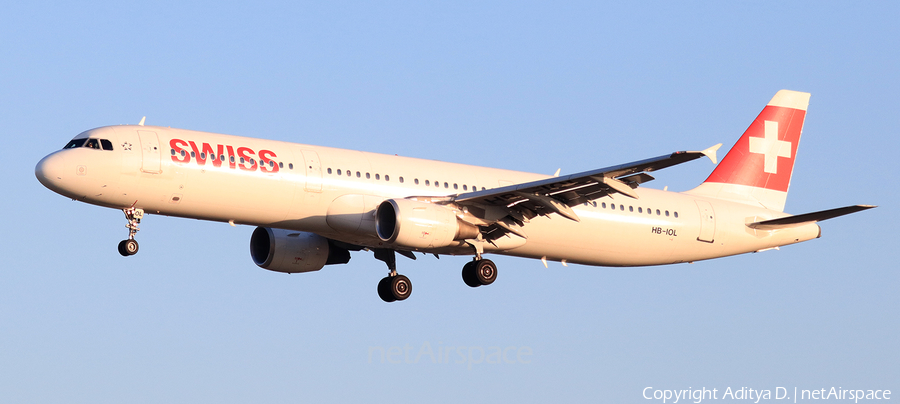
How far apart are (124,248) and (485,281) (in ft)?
37.3

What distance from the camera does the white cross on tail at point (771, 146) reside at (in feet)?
147

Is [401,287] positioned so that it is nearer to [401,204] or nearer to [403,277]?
[403,277]

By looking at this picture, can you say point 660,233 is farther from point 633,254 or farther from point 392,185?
point 392,185

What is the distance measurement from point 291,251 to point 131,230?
732cm

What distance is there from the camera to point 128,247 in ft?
111

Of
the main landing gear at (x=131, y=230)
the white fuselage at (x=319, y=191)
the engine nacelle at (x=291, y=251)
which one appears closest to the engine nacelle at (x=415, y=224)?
the white fuselage at (x=319, y=191)

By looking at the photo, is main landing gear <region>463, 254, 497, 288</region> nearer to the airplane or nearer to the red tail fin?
the airplane

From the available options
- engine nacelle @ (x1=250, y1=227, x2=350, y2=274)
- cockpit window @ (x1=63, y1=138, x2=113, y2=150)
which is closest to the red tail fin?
engine nacelle @ (x1=250, y1=227, x2=350, y2=274)

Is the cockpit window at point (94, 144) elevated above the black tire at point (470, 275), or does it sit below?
above

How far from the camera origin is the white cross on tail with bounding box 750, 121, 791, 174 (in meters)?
44.8

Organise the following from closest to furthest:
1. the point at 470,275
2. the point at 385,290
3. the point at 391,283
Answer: the point at 470,275 → the point at 391,283 → the point at 385,290

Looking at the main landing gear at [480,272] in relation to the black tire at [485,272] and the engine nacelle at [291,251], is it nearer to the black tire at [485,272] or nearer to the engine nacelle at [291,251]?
the black tire at [485,272]

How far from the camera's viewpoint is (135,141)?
3369 cm

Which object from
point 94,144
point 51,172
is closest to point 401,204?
point 94,144
